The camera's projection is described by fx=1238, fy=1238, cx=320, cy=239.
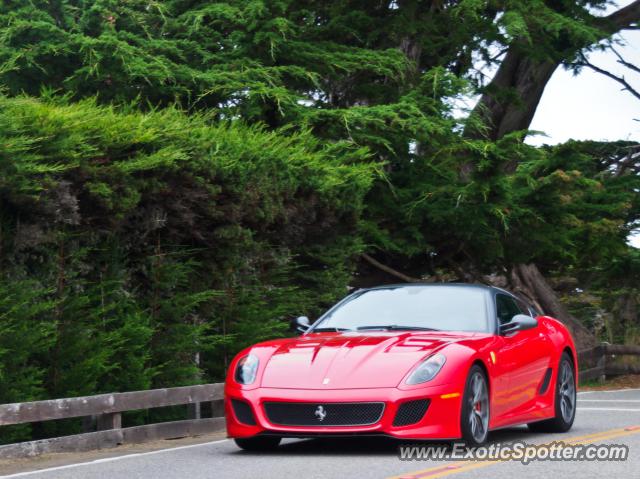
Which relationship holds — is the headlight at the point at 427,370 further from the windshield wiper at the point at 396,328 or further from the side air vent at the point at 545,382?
the side air vent at the point at 545,382

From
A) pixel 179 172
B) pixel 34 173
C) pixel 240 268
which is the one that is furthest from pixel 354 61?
pixel 34 173

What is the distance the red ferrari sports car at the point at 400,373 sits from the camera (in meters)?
9.97

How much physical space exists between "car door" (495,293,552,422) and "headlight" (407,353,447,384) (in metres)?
1.03

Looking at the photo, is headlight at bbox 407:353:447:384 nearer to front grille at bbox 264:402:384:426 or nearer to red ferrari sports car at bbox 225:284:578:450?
red ferrari sports car at bbox 225:284:578:450

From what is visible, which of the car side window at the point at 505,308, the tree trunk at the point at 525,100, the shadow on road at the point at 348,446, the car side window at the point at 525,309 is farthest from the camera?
the tree trunk at the point at 525,100

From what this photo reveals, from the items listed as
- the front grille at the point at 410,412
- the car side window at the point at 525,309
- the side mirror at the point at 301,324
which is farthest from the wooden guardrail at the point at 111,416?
the car side window at the point at 525,309

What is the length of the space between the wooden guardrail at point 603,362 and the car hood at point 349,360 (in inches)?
659

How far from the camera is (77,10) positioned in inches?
803

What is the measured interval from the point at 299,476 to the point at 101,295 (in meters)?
4.98

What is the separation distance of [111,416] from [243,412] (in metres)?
2.68

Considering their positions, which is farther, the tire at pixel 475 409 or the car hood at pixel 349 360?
the tire at pixel 475 409

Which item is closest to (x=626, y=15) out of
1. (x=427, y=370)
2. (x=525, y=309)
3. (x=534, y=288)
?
(x=534, y=288)

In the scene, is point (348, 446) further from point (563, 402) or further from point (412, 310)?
point (563, 402)

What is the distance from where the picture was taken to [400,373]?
10.1 metres
